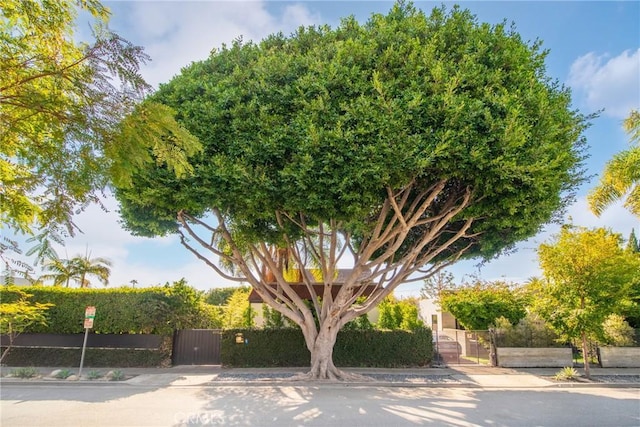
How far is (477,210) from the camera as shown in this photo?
11.2 meters

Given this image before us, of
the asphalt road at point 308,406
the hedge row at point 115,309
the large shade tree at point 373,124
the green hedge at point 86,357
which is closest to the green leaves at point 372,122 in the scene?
the large shade tree at point 373,124

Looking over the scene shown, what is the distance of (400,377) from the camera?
13977mm

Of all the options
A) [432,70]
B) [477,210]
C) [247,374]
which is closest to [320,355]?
[247,374]

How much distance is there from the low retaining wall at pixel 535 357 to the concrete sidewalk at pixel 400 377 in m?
0.36

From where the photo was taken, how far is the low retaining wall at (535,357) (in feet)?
52.5

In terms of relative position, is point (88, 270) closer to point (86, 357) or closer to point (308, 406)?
point (86, 357)

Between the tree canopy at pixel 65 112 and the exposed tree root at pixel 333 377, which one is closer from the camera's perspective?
the tree canopy at pixel 65 112

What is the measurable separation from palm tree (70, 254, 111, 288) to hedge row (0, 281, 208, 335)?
16.8 meters

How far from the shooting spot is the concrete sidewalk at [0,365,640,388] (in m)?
12.8

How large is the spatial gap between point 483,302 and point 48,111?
20.2 metres

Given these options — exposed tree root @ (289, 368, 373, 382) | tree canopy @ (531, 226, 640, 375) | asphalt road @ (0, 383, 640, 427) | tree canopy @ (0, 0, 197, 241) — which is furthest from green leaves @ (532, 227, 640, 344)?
tree canopy @ (0, 0, 197, 241)

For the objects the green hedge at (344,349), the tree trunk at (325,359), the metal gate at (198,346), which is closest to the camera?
the tree trunk at (325,359)

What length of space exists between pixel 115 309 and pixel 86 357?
2134 millimetres

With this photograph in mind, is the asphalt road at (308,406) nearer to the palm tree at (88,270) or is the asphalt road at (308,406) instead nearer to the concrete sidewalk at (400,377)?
the concrete sidewalk at (400,377)
